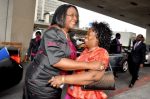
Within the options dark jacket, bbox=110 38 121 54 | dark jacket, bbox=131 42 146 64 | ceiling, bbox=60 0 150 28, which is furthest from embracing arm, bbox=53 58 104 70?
ceiling, bbox=60 0 150 28

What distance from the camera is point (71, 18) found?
7.07 feet

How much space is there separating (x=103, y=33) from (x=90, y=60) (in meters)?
0.28

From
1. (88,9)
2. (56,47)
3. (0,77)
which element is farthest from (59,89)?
(88,9)

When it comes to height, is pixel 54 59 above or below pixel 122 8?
below

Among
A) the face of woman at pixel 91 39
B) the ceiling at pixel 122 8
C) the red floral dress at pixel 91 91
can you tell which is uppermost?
the ceiling at pixel 122 8

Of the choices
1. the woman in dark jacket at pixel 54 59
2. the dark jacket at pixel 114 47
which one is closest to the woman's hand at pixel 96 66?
the woman in dark jacket at pixel 54 59

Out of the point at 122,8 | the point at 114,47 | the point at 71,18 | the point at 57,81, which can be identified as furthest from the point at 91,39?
the point at 122,8

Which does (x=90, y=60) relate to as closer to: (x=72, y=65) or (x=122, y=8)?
(x=72, y=65)

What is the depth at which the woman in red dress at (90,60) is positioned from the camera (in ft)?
6.75

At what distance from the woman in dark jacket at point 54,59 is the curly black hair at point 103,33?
23 cm

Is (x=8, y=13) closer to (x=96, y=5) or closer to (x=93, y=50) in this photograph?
(x=93, y=50)

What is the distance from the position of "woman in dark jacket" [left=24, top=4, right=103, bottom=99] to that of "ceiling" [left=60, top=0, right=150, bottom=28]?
21.5 meters

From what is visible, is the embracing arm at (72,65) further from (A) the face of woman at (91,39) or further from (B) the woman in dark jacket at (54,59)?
(A) the face of woman at (91,39)

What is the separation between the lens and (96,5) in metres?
27.6
